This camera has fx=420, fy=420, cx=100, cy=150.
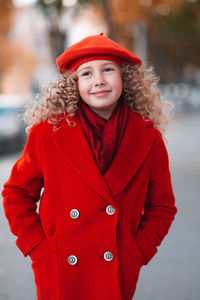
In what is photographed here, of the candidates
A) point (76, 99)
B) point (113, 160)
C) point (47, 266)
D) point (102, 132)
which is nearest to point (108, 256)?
point (47, 266)

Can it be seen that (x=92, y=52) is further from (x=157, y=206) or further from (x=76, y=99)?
(x=157, y=206)

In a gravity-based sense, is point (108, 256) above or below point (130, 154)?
below

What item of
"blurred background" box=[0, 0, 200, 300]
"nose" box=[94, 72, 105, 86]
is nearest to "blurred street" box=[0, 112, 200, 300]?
"blurred background" box=[0, 0, 200, 300]

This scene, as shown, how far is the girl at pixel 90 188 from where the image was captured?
202cm

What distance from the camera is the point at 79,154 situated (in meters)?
2.06

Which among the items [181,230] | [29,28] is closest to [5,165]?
[181,230]

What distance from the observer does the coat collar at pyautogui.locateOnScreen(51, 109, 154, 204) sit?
2.01m

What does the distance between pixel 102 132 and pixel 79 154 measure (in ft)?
0.54

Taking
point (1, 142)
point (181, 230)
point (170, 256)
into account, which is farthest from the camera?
point (1, 142)

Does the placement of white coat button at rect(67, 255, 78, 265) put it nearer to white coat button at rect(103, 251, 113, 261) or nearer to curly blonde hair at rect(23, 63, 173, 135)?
white coat button at rect(103, 251, 113, 261)

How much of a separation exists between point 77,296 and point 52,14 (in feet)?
51.4

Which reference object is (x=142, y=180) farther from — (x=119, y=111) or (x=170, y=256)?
(x=170, y=256)

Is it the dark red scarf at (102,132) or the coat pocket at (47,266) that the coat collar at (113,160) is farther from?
the coat pocket at (47,266)

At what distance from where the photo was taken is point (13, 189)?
2094 mm
